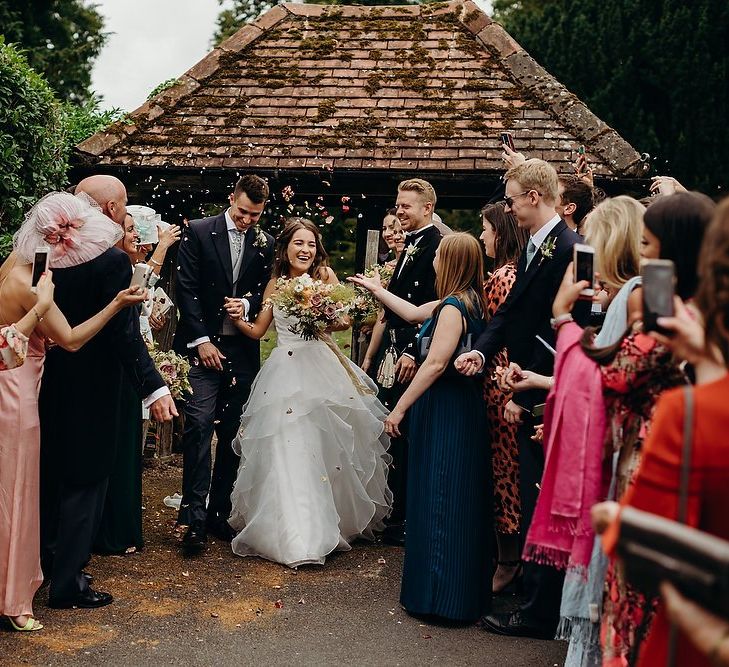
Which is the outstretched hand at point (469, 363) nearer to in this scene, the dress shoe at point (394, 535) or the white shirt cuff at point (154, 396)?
the white shirt cuff at point (154, 396)

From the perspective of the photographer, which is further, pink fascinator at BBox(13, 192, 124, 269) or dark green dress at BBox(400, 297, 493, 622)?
dark green dress at BBox(400, 297, 493, 622)

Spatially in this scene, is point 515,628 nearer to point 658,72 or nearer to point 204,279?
point 204,279

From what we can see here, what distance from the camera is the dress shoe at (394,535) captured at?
7.11m

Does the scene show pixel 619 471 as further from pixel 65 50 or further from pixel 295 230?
pixel 65 50

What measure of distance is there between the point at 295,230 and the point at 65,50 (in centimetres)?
1830

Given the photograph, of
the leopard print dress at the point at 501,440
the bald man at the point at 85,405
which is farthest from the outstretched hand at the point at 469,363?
the bald man at the point at 85,405

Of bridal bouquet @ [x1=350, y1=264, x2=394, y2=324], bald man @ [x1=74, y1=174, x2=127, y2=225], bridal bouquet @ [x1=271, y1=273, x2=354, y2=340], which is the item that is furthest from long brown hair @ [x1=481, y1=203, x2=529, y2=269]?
bald man @ [x1=74, y1=174, x2=127, y2=225]

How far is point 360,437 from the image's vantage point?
6977mm

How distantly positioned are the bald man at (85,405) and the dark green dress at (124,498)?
3.74ft

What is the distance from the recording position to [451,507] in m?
5.28

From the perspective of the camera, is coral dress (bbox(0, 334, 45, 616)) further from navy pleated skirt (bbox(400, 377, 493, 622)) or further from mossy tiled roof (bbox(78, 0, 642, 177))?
mossy tiled roof (bbox(78, 0, 642, 177))

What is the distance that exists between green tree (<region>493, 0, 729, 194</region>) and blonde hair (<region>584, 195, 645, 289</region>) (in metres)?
13.8

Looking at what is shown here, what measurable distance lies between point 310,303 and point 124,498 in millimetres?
1985

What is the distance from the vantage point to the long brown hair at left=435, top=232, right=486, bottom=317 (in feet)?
17.8
